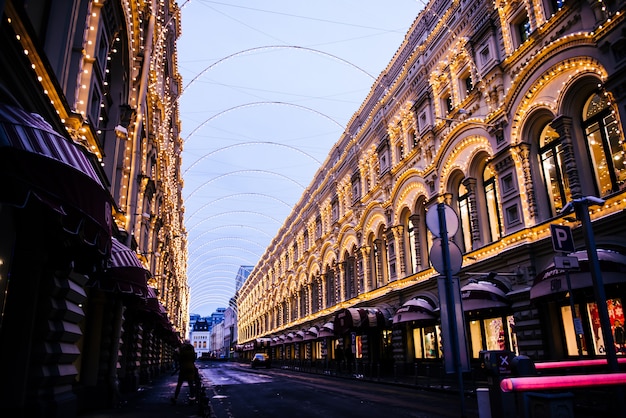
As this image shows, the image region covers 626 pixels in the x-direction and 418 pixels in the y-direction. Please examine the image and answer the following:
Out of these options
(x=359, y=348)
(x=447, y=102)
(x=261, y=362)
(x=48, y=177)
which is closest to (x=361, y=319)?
(x=359, y=348)

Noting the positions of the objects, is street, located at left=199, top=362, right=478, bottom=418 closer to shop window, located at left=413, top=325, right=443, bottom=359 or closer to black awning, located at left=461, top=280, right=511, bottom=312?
black awning, located at left=461, top=280, right=511, bottom=312

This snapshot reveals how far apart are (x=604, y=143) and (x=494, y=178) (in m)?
5.54

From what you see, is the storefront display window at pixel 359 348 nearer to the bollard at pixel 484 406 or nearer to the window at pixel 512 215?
the window at pixel 512 215

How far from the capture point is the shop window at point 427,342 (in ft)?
79.5

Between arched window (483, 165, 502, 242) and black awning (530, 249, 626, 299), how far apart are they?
18.6 feet

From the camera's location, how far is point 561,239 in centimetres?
1112

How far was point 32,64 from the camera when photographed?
7191mm

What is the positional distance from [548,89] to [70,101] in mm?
14981

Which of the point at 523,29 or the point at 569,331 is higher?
the point at 523,29

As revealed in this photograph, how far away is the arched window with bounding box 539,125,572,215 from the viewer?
54.3 feet

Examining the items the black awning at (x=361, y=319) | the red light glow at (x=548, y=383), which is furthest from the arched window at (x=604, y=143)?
the black awning at (x=361, y=319)

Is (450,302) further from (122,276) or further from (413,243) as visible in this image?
(413,243)

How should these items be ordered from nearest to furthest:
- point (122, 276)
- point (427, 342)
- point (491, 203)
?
point (122, 276)
point (491, 203)
point (427, 342)

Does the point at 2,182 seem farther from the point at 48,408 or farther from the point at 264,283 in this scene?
the point at 264,283
